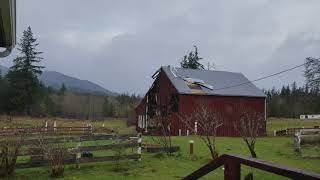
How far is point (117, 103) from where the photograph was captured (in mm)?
88875

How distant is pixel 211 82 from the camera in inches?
1629

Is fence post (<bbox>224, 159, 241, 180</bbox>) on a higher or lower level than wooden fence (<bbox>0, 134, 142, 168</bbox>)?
higher

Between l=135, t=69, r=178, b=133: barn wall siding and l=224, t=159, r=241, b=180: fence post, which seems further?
l=135, t=69, r=178, b=133: barn wall siding

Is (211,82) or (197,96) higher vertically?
(211,82)

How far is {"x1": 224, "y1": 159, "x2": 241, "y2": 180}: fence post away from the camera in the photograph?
15.2ft

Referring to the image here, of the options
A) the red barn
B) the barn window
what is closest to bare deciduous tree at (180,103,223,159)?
the red barn

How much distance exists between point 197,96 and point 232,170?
111 feet

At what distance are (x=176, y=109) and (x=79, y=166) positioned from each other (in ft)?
81.0

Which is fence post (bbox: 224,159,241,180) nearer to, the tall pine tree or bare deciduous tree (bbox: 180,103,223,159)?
bare deciduous tree (bbox: 180,103,223,159)

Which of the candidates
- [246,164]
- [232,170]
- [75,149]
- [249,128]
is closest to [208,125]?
[249,128]

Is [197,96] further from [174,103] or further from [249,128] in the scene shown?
[249,128]

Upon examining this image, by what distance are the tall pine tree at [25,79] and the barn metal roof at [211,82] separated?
3130 centimetres

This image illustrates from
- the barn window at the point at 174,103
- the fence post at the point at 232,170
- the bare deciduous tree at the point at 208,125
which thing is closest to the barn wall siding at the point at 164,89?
the barn window at the point at 174,103

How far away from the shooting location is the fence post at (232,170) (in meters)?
4.62
